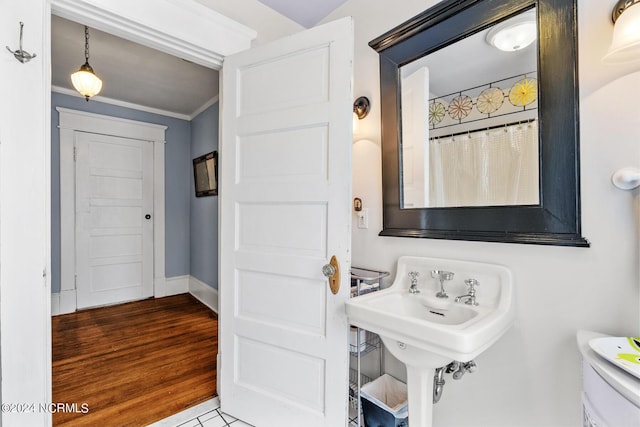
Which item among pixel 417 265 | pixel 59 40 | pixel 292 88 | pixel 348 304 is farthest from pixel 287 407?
pixel 59 40

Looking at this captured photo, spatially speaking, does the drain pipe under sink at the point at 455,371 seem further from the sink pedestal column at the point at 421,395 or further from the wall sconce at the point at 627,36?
the wall sconce at the point at 627,36

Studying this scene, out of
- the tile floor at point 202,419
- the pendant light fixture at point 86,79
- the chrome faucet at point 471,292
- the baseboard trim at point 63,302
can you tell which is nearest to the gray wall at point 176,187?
the baseboard trim at point 63,302

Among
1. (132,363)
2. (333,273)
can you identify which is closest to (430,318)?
(333,273)

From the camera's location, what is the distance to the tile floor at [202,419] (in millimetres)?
1600

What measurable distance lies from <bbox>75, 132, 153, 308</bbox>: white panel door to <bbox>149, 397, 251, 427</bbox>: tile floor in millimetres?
2608

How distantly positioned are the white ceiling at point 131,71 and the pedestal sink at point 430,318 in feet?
8.47

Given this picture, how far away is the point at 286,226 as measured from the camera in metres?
1.49

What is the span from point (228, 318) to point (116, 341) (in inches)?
65.6

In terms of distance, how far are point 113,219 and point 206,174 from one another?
126cm

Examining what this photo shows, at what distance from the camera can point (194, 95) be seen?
3.37m

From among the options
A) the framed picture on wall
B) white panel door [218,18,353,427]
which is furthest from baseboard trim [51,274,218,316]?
white panel door [218,18,353,427]

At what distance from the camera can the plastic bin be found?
135 cm

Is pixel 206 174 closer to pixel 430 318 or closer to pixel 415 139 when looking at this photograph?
pixel 415 139

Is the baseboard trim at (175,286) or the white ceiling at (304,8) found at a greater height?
the white ceiling at (304,8)
